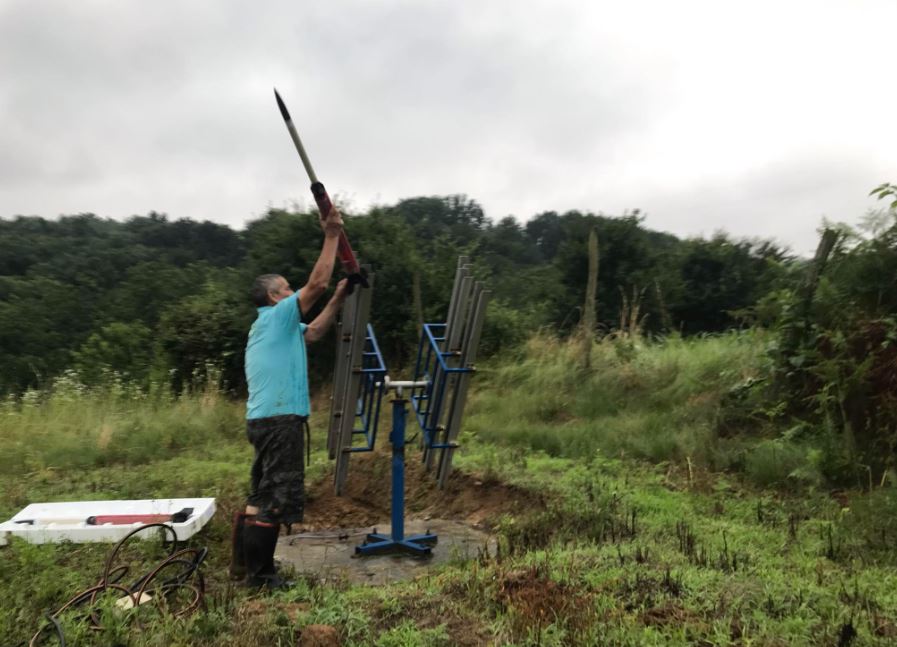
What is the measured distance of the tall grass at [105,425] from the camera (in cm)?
834

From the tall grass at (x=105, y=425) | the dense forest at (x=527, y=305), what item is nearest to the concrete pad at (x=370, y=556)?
the dense forest at (x=527, y=305)

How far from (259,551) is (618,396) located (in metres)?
6.98

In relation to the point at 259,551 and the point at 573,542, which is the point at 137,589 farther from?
the point at 573,542

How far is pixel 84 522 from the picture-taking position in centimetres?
492

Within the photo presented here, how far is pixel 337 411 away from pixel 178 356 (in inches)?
→ 409

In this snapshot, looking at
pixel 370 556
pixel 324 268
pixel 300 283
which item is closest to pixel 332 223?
pixel 324 268

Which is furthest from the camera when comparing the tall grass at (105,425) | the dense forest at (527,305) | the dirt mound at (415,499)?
the tall grass at (105,425)

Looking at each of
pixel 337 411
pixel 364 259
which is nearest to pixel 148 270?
pixel 364 259

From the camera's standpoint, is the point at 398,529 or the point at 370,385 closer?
the point at 398,529

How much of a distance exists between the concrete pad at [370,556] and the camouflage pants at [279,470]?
1.67 ft

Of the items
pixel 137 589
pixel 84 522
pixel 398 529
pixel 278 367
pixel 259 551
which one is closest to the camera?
pixel 137 589

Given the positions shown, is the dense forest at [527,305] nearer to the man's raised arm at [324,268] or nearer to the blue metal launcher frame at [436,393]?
the blue metal launcher frame at [436,393]

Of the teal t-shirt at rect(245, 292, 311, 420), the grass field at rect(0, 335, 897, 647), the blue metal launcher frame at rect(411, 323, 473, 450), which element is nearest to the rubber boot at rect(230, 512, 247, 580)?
the grass field at rect(0, 335, 897, 647)

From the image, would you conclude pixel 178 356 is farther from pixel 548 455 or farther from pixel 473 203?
pixel 473 203
